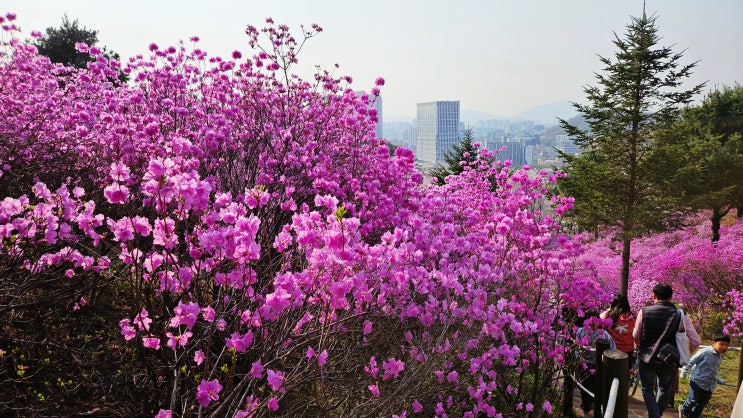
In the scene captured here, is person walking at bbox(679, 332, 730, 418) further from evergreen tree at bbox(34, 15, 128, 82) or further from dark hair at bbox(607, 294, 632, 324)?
evergreen tree at bbox(34, 15, 128, 82)

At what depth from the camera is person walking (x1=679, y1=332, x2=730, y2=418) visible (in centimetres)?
534

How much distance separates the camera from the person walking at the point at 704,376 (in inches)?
210

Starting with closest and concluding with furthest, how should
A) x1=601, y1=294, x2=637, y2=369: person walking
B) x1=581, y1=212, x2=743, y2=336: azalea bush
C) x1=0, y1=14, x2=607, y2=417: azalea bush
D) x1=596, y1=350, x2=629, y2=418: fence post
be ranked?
x1=0, y1=14, x2=607, y2=417: azalea bush
x1=596, y1=350, x2=629, y2=418: fence post
x1=601, y1=294, x2=637, y2=369: person walking
x1=581, y1=212, x2=743, y2=336: azalea bush

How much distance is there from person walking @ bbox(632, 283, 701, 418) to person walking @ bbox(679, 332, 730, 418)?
0.91 metres

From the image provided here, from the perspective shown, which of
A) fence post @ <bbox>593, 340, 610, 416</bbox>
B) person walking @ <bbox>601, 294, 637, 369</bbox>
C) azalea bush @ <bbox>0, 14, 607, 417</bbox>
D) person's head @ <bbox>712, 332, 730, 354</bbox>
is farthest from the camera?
person's head @ <bbox>712, 332, 730, 354</bbox>

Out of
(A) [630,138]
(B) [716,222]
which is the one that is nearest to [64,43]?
(A) [630,138]

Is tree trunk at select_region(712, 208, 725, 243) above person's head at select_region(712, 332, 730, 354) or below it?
above

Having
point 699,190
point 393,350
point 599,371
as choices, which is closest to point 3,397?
point 393,350

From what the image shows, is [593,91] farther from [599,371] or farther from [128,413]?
[128,413]

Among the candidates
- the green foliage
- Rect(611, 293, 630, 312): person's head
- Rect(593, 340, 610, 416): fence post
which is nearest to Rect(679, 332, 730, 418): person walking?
Rect(611, 293, 630, 312): person's head

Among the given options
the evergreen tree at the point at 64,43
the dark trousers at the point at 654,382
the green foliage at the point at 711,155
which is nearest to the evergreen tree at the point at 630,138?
the green foliage at the point at 711,155

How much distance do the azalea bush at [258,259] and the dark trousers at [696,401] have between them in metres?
1.59

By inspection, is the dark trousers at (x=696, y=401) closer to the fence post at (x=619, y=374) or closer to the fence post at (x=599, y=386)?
the fence post at (x=599, y=386)

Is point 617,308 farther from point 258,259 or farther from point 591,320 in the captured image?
point 258,259
